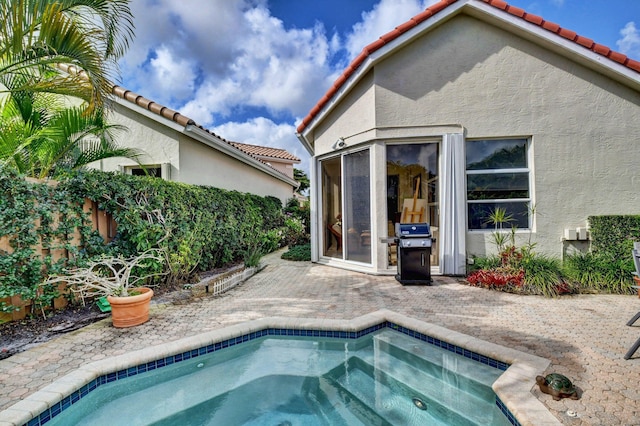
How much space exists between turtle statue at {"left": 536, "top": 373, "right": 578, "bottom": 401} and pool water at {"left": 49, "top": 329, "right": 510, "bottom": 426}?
50 cm

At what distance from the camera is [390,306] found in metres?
5.76

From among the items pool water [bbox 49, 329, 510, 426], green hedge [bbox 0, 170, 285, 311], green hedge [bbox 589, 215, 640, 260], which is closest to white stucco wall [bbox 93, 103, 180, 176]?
green hedge [bbox 0, 170, 285, 311]

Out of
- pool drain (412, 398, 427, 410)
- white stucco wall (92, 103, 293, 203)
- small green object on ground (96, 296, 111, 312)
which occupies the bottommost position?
pool drain (412, 398, 427, 410)

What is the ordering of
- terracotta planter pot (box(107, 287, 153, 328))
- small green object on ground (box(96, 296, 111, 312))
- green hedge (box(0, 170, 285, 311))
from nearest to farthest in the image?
1. green hedge (box(0, 170, 285, 311))
2. terracotta planter pot (box(107, 287, 153, 328))
3. small green object on ground (box(96, 296, 111, 312))

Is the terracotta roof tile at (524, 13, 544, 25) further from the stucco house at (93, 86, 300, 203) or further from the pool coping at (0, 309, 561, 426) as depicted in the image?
the stucco house at (93, 86, 300, 203)

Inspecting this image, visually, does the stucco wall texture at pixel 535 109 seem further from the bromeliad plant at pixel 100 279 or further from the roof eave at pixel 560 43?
the bromeliad plant at pixel 100 279

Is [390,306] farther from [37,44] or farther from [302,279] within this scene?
[37,44]

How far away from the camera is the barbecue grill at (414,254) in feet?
24.0

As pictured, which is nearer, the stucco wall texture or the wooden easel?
the stucco wall texture

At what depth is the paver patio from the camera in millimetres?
3075

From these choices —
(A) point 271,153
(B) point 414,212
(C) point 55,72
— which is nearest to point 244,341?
(B) point 414,212

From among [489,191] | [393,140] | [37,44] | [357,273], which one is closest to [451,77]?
[393,140]

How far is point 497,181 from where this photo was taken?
817 centimetres

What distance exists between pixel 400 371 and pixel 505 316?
2386 millimetres
